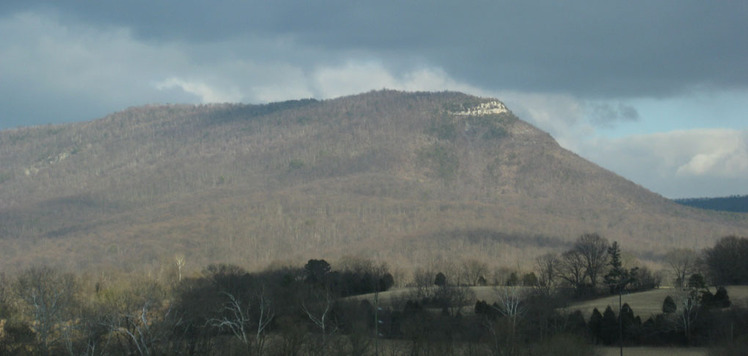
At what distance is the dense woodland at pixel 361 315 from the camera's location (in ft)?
233

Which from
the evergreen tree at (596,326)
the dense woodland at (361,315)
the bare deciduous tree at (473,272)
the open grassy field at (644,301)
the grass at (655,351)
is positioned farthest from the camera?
the bare deciduous tree at (473,272)

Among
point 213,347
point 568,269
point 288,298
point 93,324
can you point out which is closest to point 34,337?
point 93,324

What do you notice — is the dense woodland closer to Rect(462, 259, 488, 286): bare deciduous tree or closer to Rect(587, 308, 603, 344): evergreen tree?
Rect(587, 308, 603, 344): evergreen tree

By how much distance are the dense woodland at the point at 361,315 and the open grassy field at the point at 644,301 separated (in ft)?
5.27

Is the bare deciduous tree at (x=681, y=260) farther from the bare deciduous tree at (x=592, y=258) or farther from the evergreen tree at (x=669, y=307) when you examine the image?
the evergreen tree at (x=669, y=307)

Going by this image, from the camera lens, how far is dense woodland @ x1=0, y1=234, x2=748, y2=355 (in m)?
70.9

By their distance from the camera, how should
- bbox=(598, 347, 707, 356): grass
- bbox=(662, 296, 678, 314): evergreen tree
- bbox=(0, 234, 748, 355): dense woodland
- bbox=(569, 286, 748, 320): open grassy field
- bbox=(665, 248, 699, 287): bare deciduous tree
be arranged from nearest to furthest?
bbox=(0, 234, 748, 355): dense woodland < bbox=(598, 347, 707, 356): grass < bbox=(662, 296, 678, 314): evergreen tree < bbox=(569, 286, 748, 320): open grassy field < bbox=(665, 248, 699, 287): bare deciduous tree

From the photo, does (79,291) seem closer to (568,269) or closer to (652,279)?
(568,269)

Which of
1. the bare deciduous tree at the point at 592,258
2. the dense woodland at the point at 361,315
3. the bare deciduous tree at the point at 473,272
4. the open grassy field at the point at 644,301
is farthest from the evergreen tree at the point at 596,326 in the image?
the bare deciduous tree at the point at 473,272

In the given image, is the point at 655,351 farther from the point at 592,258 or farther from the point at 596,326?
the point at 592,258

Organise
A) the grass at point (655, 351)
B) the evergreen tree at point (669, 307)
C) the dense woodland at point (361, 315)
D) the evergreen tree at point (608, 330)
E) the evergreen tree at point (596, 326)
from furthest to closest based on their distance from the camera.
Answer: the evergreen tree at point (669, 307) < the evergreen tree at point (608, 330) < the evergreen tree at point (596, 326) < the grass at point (655, 351) < the dense woodland at point (361, 315)

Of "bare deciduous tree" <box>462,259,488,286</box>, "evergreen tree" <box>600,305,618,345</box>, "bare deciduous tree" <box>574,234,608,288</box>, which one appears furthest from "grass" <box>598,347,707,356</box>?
"bare deciduous tree" <box>462,259,488,286</box>

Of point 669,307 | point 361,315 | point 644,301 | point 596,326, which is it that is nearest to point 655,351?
point 596,326

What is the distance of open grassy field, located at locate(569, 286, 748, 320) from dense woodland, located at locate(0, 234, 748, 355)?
1.61 metres
